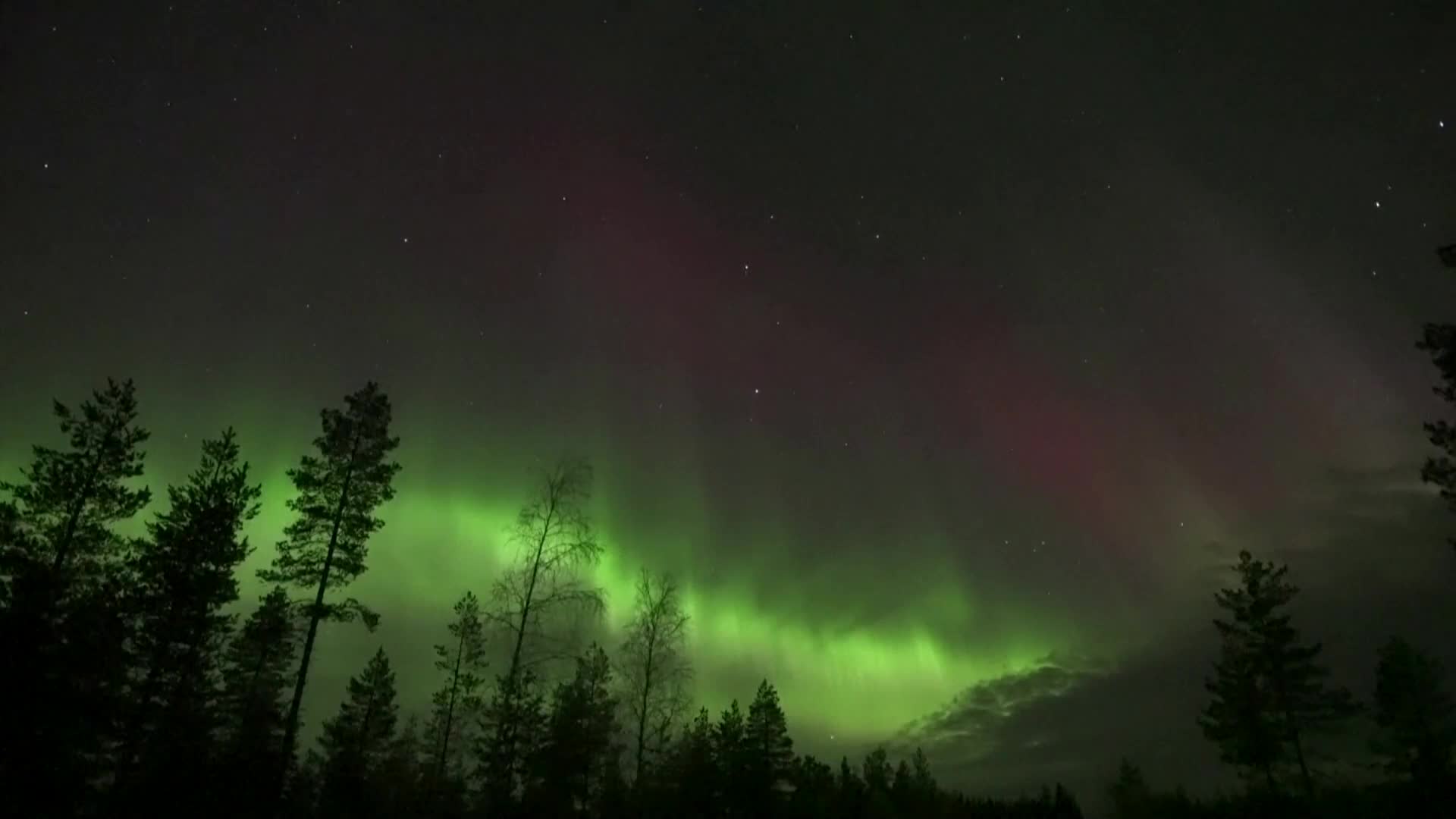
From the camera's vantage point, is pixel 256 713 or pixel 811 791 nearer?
pixel 256 713

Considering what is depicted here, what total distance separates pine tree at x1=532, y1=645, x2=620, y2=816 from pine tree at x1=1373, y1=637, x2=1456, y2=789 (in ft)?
163

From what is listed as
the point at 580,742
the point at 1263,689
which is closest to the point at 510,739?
the point at 580,742

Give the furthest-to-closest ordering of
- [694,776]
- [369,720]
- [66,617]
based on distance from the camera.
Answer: [369,720] < [694,776] < [66,617]

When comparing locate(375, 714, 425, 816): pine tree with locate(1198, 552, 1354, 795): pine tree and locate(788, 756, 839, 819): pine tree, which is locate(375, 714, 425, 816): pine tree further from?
locate(1198, 552, 1354, 795): pine tree

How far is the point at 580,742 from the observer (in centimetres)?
4144

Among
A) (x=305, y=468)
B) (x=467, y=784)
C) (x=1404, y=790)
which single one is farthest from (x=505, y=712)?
(x=1404, y=790)

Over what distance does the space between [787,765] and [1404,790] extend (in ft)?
85.6

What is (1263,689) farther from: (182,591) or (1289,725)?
(182,591)

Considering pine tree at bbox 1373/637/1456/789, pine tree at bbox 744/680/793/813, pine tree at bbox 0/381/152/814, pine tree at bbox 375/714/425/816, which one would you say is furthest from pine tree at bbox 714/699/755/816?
pine tree at bbox 1373/637/1456/789

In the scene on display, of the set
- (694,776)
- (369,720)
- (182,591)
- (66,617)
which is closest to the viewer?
(66,617)

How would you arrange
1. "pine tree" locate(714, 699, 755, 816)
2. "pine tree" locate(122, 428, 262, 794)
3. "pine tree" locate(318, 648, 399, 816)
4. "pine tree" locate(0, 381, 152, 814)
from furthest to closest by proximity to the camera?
"pine tree" locate(318, 648, 399, 816), "pine tree" locate(714, 699, 755, 816), "pine tree" locate(122, 428, 262, 794), "pine tree" locate(0, 381, 152, 814)

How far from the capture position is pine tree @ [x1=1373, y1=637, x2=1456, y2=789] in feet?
173

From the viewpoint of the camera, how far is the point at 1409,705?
53.8 m

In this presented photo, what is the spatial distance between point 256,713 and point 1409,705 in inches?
2597
